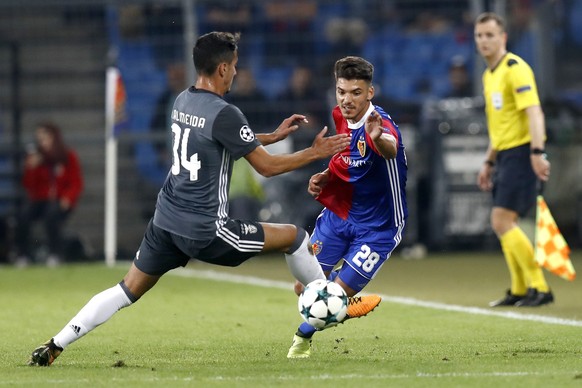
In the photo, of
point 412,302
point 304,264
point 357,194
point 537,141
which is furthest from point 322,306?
point 412,302

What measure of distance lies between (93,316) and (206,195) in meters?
0.89

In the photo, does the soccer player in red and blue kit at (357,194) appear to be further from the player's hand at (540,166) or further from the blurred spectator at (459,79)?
the blurred spectator at (459,79)

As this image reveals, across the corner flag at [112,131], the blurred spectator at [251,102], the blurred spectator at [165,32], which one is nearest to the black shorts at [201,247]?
the corner flag at [112,131]

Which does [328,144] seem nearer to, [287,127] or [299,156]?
[299,156]

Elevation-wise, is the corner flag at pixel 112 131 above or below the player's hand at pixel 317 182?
below

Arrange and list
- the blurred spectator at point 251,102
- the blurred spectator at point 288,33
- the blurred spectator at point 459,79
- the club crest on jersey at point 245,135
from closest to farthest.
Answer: the club crest on jersey at point 245,135, the blurred spectator at point 251,102, the blurred spectator at point 459,79, the blurred spectator at point 288,33

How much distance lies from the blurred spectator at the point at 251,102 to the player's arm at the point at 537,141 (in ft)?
26.2

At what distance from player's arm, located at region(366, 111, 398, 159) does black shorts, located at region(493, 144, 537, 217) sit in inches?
137

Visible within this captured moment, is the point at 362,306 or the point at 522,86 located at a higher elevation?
the point at 522,86

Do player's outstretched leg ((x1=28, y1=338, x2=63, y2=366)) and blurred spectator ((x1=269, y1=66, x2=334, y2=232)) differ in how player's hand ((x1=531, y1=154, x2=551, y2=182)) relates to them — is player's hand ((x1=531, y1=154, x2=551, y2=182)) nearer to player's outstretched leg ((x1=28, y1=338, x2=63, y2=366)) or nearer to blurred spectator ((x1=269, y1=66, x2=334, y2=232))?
player's outstretched leg ((x1=28, y1=338, x2=63, y2=366))

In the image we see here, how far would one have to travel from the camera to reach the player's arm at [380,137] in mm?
7158

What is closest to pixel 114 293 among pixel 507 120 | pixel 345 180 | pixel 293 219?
pixel 345 180

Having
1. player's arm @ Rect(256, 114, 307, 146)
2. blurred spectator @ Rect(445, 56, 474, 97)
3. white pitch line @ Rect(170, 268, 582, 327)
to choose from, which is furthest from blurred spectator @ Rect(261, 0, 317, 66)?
player's arm @ Rect(256, 114, 307, 146)

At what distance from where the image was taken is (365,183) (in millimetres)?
7977
